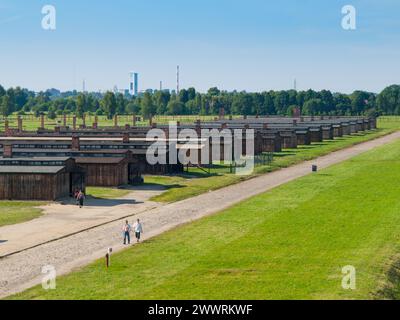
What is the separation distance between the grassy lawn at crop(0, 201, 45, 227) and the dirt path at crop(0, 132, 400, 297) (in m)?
7.46

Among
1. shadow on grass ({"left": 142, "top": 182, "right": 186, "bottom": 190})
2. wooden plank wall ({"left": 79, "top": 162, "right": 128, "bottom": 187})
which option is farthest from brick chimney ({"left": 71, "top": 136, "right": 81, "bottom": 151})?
shadow on grass ({"left": 142, "top": 182, "right": 186, "bottom": 190})

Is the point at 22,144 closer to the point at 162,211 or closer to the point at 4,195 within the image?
the point at 4,195

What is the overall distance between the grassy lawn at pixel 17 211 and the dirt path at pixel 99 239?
746 cm

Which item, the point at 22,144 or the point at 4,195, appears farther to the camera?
the point at 22,144

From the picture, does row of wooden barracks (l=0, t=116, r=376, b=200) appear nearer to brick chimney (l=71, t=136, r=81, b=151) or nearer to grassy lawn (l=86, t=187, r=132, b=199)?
brick chimney (l=71, t=136, r=81, b=151)

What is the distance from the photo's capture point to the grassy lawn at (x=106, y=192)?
6912cm

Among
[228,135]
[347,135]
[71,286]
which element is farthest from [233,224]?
[347,135]

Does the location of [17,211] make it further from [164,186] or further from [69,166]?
[164,186]

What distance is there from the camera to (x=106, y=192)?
7181 centimetres

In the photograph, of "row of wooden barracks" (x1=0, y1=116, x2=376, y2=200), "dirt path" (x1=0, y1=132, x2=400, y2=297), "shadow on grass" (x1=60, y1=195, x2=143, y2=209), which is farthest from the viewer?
"row of wooden barracks" (x1=0, y1=116, x2=376, y2=200)

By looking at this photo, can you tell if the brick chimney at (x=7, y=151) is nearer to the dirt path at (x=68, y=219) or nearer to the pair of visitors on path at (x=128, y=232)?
the dirt path at (x=68, y=219)

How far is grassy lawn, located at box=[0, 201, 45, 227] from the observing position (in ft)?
180

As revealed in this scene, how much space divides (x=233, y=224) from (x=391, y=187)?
27560 millimetres
